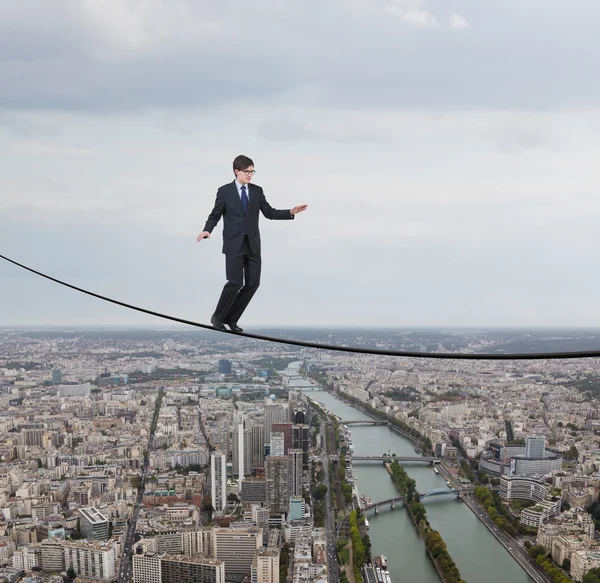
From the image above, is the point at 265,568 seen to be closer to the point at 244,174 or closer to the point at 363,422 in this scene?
the point at 244,174

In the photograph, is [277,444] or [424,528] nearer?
[424,528]

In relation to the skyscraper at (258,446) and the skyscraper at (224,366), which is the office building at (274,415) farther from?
the skyscraper at (224,366)

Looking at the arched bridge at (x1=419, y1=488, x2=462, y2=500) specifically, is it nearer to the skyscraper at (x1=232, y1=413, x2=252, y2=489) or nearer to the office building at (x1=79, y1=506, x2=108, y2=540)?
the skyscraper at (x1=232, y1=413, x2=252, y2=489)

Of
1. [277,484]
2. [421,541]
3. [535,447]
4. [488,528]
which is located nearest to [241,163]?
[421,541]

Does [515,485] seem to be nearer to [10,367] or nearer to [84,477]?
[84,477]

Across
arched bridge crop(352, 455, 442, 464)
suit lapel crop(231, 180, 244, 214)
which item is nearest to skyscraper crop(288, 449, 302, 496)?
arched bridge crop(352, 455, 442, 464)

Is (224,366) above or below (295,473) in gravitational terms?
above

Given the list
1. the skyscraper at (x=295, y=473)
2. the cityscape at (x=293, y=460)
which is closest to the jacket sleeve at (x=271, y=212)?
the cityscape at (x=293, y=460)
